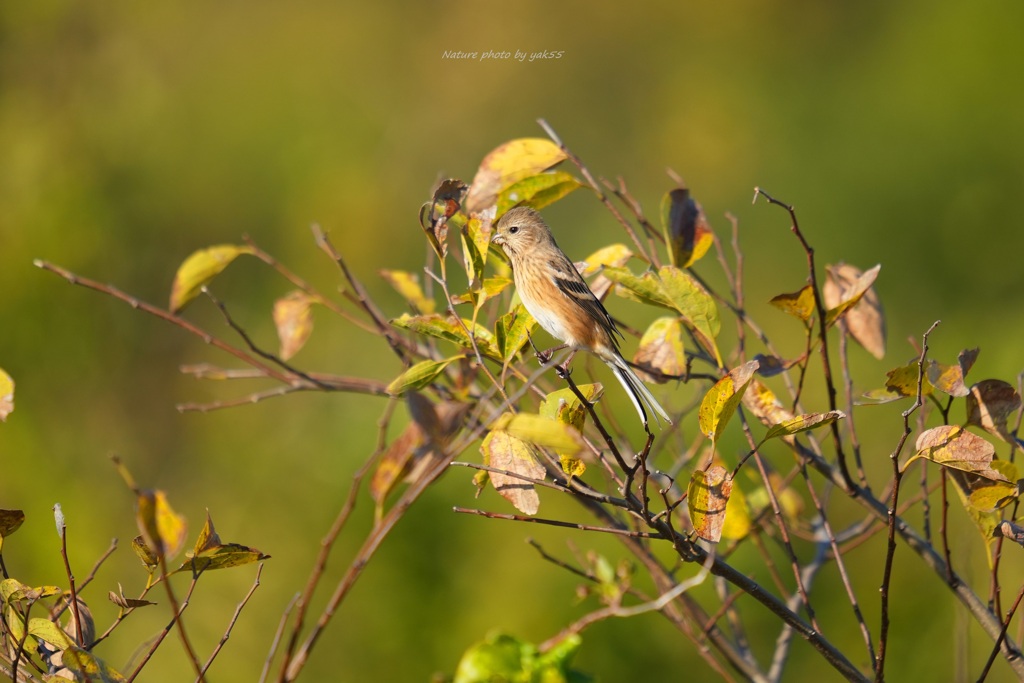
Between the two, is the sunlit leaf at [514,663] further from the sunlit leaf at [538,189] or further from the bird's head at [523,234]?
the bird's head at [523,234]

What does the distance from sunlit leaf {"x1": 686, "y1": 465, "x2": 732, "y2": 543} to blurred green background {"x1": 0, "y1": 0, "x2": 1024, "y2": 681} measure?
0.81 m

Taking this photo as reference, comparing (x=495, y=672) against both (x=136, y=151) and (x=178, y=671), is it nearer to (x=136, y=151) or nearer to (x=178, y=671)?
(x=178, y=671)

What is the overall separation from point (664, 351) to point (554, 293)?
3.05ft

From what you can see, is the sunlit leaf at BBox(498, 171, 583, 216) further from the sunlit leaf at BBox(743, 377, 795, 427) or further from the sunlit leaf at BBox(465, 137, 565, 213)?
the sunlit leaf at BBox(743, 377, 795, 427)

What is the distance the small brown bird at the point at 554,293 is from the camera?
2.11m

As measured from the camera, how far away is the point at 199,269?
1712 mm

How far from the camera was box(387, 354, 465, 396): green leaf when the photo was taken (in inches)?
47.6

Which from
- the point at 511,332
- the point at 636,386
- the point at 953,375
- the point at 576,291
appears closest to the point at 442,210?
the point at 511,332

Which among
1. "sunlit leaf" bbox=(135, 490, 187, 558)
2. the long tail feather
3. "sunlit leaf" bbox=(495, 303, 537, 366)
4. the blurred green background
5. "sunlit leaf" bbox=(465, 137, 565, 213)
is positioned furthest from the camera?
the blurred green background

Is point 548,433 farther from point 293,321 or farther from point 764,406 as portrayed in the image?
point 293,321

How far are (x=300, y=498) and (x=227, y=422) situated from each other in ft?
4.26

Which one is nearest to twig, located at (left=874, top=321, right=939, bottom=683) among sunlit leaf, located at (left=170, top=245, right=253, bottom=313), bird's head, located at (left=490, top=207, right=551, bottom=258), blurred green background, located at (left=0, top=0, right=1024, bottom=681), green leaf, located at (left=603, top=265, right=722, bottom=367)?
green leaf, located at (left=603, top=265, right=722, bottom=367)

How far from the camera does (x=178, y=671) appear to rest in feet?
10.4

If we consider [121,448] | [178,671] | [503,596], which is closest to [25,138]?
[121,448]
